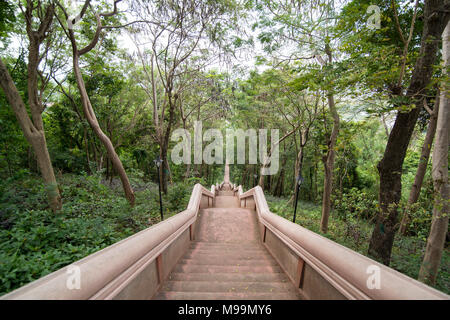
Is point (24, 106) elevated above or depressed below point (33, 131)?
above

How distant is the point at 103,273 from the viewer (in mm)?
1276

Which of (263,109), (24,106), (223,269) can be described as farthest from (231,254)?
(263,109)

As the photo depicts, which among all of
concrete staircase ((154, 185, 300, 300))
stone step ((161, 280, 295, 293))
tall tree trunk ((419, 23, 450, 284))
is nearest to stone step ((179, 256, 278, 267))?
concrete staircase ((154, 185, 300, 300))

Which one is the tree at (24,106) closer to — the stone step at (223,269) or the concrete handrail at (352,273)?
the stone step at (223,269)

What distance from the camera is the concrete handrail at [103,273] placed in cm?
98

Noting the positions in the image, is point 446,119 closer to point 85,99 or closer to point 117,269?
point 117,269

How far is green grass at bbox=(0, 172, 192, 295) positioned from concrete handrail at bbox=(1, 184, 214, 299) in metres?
1.15

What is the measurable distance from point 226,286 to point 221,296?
213 mm

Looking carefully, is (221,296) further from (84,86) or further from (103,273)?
(84,86)

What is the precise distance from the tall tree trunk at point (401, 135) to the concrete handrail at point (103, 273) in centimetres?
373

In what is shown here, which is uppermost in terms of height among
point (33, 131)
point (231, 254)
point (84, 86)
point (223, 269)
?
point (84, 86)
